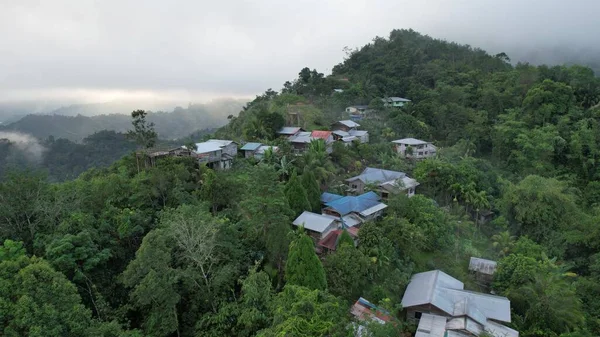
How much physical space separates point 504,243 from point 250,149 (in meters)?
22.2

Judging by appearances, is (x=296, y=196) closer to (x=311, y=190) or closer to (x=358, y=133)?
(x=311, y=190)

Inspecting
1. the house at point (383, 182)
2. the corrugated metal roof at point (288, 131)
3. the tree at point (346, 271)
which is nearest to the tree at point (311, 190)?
the house at point (383, 182)

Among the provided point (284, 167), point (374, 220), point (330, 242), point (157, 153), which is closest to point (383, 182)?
point (374, 220)

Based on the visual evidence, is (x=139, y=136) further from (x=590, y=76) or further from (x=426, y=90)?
(x=590, y=76)

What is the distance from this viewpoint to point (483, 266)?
21.1 metres

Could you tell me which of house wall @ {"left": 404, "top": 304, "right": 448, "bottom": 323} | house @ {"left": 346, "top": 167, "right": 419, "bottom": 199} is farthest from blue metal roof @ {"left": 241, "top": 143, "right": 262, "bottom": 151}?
house wall @ {"left": 404, "top": 304, "right": 448, "bottom": 323}

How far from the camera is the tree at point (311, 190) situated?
2481 centimetres

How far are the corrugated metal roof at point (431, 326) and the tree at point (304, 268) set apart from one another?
4528 millimetres

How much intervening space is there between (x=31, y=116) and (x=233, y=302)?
332 feet

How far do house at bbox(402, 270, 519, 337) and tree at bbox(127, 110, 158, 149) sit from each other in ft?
75.5

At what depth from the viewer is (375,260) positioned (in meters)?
17.9

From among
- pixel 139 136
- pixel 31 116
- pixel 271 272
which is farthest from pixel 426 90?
pixel 31 116

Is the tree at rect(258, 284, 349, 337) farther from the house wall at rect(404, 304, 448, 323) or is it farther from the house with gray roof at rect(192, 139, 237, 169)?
the house with gray roof at rect(192, 139, 237, 169)

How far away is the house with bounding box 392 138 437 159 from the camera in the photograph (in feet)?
122
